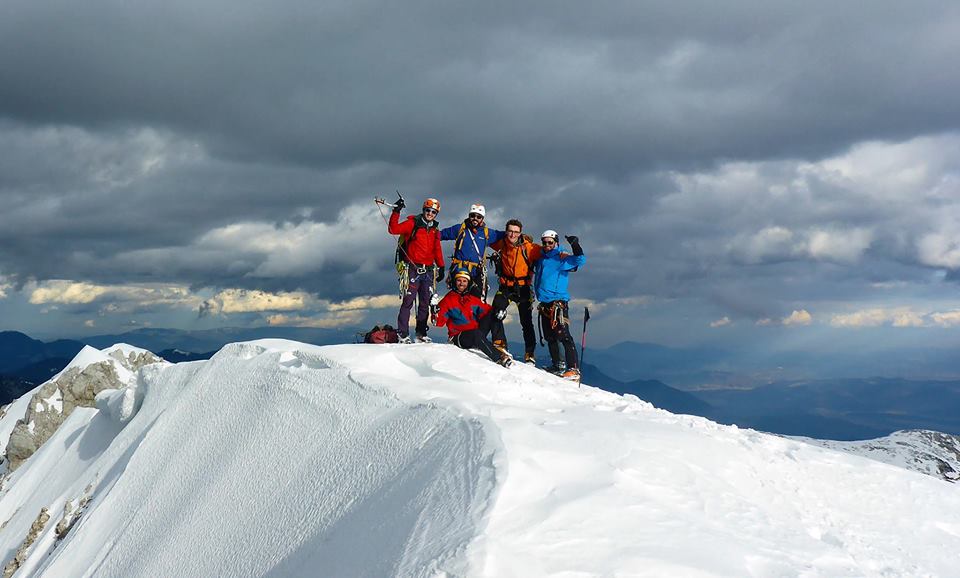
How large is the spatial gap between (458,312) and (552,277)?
103 inches

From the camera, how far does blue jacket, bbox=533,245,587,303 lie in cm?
1511

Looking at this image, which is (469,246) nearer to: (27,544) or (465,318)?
(465,318)

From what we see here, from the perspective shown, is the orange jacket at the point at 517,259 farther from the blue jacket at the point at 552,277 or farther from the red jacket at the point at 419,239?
the red jacket at the point at 419,239

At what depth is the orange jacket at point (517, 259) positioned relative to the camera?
1548cm

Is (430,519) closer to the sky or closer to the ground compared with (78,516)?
closer to the sky

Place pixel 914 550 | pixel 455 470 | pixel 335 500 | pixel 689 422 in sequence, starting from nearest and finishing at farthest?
1. pixel 455 470
2. pixel 914 550
3. pixel 335 500
4. pixel 689 422

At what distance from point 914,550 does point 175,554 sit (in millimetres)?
9846

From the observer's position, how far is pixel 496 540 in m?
5.05

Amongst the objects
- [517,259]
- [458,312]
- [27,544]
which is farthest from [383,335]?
[27,544]

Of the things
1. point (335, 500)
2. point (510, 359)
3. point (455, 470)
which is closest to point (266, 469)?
point (335, 500)

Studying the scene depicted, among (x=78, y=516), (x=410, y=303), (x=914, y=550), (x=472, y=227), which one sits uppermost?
(x=472, y=227)

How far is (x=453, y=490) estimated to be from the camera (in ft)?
20.2

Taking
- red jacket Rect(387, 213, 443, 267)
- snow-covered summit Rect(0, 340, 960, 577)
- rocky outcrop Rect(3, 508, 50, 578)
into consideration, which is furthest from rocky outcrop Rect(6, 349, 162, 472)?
red jacket Rect(387, 213, 443, 267)

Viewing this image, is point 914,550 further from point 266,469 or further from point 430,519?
point 266,469
